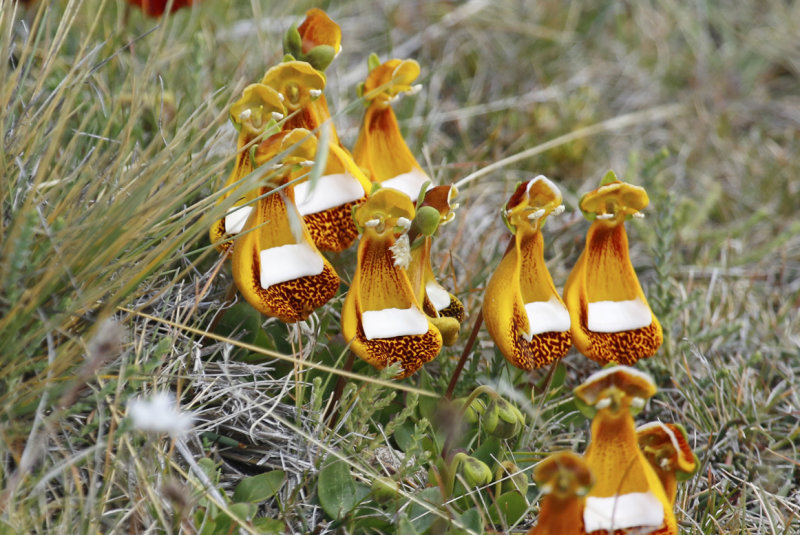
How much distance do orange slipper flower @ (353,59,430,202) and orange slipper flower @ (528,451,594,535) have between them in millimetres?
814

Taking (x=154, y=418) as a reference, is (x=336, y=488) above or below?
below

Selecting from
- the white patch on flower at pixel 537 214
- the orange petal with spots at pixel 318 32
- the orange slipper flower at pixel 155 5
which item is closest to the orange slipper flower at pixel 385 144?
the orange petal with spots at pixel 318 32

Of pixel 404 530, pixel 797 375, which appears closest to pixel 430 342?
pixel 404 530

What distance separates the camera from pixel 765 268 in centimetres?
280

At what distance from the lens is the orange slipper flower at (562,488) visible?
128 cm

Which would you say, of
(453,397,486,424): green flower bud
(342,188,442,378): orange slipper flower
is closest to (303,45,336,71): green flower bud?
(342,188,442,378): orange slipper flower

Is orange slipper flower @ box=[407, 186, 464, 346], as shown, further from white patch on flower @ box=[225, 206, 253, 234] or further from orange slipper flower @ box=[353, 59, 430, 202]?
white patch on flower @ box=[225, 206, 253, 234]

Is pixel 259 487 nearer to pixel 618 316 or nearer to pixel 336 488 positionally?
pixel 336 488

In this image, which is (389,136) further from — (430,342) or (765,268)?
(765,268)

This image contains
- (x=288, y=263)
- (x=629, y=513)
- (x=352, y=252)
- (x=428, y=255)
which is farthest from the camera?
(x=352, y=252)

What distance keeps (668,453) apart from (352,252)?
1.03 m

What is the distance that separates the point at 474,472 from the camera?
1.59 metres

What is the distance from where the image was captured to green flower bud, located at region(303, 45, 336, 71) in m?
1.81

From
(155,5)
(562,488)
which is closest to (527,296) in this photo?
(562,488)
